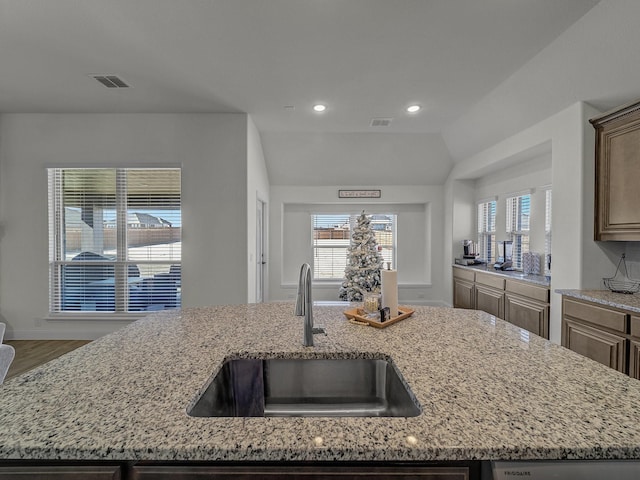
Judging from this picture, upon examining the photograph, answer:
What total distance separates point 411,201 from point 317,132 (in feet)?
7.58

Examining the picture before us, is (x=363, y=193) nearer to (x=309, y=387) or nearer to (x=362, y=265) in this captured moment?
(x=362, y=265)

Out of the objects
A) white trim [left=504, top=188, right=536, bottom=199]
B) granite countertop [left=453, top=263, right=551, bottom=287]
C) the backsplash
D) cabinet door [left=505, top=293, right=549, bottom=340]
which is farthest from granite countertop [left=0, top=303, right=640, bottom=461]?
white trim [left=504, top=188, right=536, bottom=199]

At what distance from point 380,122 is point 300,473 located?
4.34 m

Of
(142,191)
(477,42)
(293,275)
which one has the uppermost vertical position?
(477,42)

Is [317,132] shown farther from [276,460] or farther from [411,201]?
[276,460]

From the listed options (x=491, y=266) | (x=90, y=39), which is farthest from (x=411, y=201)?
(x=90, y=39)

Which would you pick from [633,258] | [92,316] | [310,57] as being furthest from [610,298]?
[92,316]

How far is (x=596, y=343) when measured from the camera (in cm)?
238

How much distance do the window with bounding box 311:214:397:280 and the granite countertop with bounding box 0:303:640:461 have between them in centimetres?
495

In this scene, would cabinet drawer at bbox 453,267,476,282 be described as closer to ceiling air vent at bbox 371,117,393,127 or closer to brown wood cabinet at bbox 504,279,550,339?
brown wood cabinet at bbox 504,279,550,339

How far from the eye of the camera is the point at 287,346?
1.26 m

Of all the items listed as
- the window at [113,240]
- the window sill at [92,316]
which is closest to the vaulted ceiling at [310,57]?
the window at [113,240]

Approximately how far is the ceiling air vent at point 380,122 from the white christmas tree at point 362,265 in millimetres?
1640

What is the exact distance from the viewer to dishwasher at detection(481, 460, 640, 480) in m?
0.66
